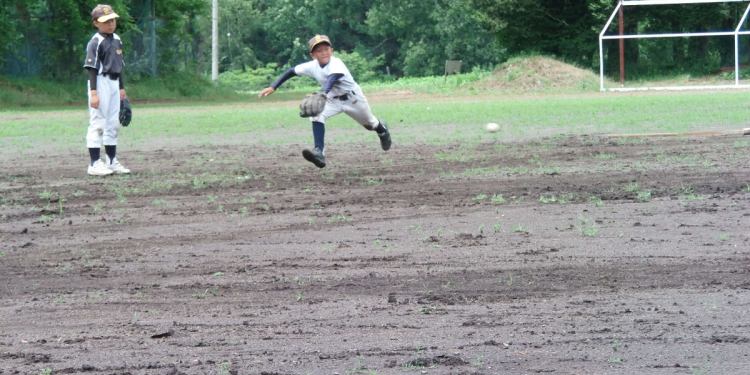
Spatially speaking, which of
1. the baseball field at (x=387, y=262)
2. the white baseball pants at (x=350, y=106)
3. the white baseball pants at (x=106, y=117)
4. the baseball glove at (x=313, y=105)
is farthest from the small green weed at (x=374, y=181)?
the white baseball pants at (x=106, y=117)

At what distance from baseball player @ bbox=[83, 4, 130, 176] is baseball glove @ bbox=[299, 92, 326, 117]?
230 centimetres

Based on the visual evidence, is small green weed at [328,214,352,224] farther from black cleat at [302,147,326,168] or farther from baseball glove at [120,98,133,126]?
baseball glove at [120,98,133,126]

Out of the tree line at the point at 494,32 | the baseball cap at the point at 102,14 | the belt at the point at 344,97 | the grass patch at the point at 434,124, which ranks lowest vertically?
the grass patch at the point at 434,124

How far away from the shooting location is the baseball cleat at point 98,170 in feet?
48.5

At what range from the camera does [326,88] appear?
576 inches

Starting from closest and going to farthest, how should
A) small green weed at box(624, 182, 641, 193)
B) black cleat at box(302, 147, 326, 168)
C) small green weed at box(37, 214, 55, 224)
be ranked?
small green weed at box(37, 214, 55, 224)
small green weed at box(624, 182, 641, 193)
black cleat at box(302, 147, 326, 168)

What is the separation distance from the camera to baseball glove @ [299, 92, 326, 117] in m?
14.4

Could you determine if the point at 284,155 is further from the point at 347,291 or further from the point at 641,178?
the point at 347,291

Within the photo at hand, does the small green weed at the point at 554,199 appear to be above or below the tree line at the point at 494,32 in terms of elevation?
below

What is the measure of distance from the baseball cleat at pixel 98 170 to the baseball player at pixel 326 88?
2126 mm

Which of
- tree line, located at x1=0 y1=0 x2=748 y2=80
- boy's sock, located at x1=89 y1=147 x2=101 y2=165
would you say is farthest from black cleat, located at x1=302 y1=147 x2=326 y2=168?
tree line, located at x1=0 y1=0 x2=748 y2=80

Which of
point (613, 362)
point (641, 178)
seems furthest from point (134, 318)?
point (641, 178)

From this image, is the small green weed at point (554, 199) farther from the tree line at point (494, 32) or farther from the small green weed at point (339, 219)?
the tree line at point (494, 32)

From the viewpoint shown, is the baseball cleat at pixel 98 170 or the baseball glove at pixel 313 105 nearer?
the baseball glove at pixel 313 105
